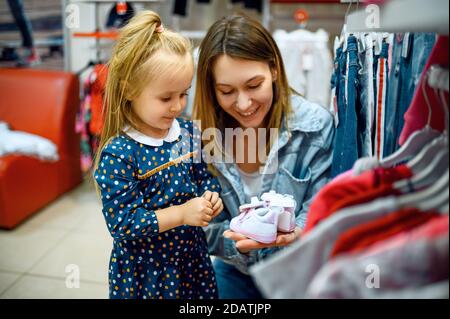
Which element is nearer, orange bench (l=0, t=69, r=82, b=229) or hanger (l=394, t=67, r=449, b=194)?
hanger (l=394, t=67, r=449, b=194)

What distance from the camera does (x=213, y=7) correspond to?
4.11 meters

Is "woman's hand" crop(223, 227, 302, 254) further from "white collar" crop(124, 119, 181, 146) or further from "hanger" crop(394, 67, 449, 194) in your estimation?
"hanger" crop(394, 67, 449, 194)

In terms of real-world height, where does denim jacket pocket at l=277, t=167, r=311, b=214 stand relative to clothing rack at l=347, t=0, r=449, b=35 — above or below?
below

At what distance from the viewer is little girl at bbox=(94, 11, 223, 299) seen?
0.99 m

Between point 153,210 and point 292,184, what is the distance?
0.41 m

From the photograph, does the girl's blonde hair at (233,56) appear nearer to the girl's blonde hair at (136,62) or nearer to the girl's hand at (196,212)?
the girl's blonde hair at (136,62)

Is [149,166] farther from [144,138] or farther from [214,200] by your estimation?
[214,200]

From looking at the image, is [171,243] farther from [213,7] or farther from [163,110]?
[213,7]

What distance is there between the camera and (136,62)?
99 cm

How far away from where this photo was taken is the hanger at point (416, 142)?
2.09 feet

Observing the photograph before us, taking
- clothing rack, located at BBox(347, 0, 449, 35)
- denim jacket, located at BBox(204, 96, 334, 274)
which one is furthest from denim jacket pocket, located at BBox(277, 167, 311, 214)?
clothing rack, located at BBox(347, 0, 449, 35)

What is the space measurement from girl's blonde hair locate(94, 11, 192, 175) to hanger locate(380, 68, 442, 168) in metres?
0.50

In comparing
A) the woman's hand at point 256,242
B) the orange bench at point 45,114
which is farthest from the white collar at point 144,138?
the orange bench at point 45,114
